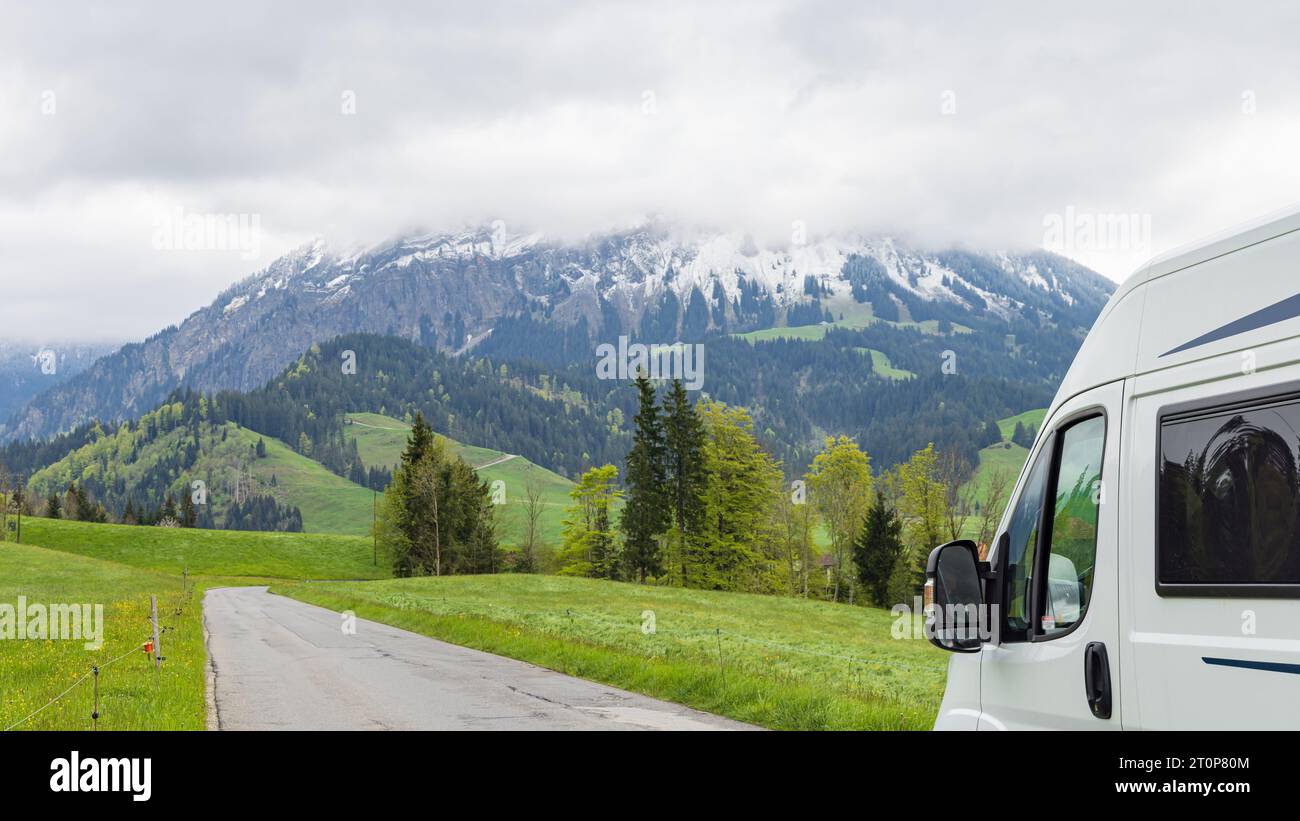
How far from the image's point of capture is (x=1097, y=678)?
4.29 meters

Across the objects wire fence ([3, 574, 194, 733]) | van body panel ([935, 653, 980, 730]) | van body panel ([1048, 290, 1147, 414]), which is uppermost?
van body panel ([1048, 290, 1147, 414])

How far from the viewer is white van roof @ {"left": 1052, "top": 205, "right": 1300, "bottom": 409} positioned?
3.69 m

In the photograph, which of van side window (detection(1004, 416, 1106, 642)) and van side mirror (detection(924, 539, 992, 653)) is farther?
van side mirror (detection(924, 539, 992, 653))

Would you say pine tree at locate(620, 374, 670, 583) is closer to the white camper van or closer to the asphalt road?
the asphalt road

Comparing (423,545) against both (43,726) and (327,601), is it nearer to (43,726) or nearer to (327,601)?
(327,601)

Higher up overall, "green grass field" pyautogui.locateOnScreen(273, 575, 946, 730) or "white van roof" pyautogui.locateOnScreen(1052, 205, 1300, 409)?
"white van roof" pyautogui.locateOnScreen(1052, 205, 1300, 409)

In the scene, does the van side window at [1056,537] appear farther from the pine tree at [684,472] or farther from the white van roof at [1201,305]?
the pine tree at [684,472]

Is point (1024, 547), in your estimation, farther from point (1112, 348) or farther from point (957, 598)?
point (1112, 348)

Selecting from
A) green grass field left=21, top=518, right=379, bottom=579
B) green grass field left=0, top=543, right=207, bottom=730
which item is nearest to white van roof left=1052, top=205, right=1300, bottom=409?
green grass field left=0, top=543, right=207, bottom=730

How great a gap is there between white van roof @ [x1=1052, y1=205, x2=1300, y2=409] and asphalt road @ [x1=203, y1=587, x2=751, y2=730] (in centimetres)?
864

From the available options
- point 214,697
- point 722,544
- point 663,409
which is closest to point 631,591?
point 722,544

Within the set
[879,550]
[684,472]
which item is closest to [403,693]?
[684,472]

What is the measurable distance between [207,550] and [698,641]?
96.6 m
